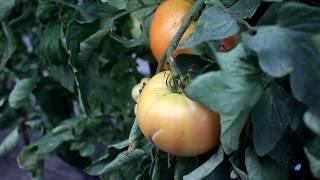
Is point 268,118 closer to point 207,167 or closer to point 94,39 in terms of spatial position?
point 207,167

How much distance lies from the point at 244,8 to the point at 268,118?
0.12 metres

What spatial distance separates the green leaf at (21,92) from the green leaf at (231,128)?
1.94 ft

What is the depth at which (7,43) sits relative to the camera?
0.92m

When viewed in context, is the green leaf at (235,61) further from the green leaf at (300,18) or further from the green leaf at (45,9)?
the green leaf at (45,9)

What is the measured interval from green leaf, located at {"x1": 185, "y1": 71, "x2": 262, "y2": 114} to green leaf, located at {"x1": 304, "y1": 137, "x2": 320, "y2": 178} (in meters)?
0.06

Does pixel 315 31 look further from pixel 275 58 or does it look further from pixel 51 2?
pixel 51 2

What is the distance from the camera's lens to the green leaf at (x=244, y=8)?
54 centimetres

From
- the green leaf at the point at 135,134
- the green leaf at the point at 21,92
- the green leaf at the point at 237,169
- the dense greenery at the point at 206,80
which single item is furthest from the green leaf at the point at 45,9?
the green leaf at the point at 237,169


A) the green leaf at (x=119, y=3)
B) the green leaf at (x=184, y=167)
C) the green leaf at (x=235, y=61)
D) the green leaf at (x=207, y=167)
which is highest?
the green leaf at (x=235, y=61)

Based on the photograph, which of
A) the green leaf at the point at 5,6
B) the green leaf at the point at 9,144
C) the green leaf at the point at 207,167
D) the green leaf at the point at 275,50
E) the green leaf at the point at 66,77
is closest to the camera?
the green leaf at the point at 275,50

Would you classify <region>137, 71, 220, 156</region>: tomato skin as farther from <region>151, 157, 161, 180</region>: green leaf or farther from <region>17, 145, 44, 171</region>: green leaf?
<region>17, 145, 44, 171</region>: green leaf

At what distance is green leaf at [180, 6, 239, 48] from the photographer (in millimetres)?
484

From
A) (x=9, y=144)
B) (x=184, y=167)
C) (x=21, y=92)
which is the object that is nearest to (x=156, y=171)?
(x=184, y=167)

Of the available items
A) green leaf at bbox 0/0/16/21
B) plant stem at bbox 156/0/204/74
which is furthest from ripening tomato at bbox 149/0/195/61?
green leaf at bbox 0/0/16/21
